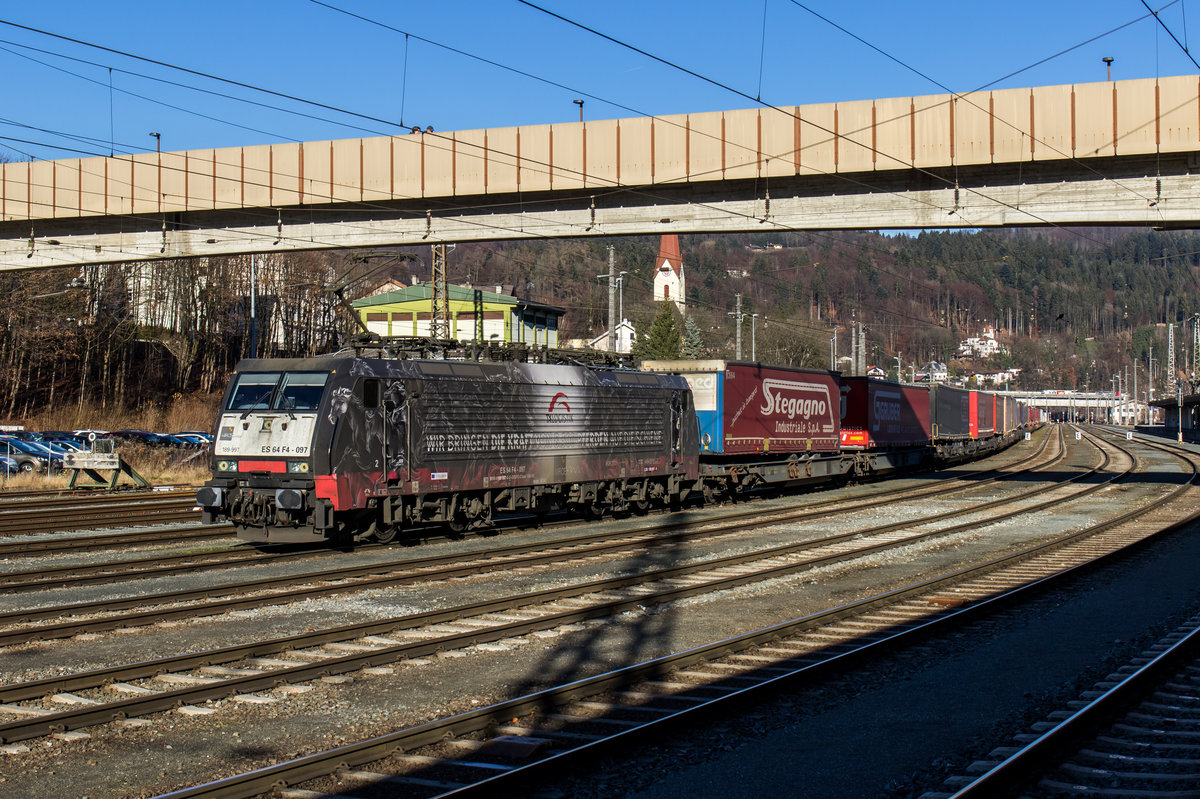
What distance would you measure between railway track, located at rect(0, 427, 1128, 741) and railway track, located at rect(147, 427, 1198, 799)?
2041 mm

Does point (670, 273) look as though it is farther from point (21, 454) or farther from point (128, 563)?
point (128, 563)

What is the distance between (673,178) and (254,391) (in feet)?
34.2

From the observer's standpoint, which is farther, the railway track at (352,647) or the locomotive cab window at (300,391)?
the locomotive cab window at (300,391)

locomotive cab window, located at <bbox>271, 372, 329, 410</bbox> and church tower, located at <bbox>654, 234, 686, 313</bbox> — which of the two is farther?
church tower, located at <bbox>654, 234, 686, 313</bbox>

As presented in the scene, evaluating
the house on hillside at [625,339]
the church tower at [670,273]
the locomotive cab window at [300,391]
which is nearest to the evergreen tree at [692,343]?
the house on hillside at [625,339]

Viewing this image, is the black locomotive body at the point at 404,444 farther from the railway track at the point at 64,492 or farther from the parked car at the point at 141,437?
the parked car at the point at 141,437

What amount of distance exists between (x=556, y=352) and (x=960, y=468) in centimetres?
3070

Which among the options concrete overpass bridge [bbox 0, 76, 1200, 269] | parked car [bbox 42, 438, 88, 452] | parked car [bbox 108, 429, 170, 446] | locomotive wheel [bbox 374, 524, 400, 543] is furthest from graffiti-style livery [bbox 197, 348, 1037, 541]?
parked car [bbox 108, 429, 170, 446]

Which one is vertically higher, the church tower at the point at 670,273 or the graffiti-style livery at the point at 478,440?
the church tower at the point at 670,273

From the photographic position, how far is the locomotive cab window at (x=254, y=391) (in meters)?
16.1

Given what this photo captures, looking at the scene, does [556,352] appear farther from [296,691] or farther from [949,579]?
[296,691]

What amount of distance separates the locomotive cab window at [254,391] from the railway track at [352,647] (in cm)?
624

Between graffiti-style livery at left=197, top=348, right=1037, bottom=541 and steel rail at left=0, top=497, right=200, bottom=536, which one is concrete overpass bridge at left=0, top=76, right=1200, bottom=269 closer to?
graffiti-style livery at left=197, top=348, right=1037, bottom=541

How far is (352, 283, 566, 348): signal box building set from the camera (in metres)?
71.7
